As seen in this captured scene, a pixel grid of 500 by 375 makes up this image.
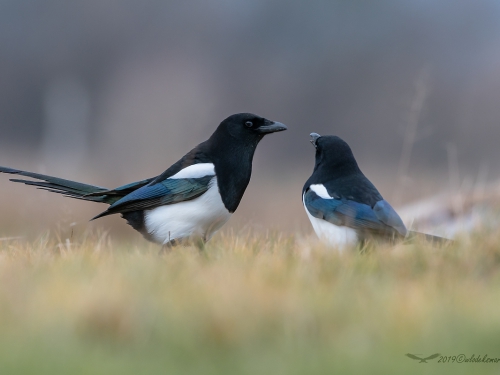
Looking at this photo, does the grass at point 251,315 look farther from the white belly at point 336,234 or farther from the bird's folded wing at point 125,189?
the bird's folded wing at point 125,189

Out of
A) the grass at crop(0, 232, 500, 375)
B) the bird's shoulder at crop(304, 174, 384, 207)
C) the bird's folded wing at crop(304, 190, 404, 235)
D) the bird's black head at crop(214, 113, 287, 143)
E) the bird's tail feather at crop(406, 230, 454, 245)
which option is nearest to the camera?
the grass at crop(0, 232, 500, 375)

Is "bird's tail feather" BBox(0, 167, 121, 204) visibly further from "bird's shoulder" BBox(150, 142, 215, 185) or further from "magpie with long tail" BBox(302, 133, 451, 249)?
"magpie with long tail" BBox(302, 133, 451, 249)

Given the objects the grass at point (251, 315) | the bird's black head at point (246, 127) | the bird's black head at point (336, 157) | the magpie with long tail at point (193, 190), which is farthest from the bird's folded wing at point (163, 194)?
the grass at point (251, 315)

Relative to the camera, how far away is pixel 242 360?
2057 mm

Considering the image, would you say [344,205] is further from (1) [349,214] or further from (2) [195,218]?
(2) [195,218]

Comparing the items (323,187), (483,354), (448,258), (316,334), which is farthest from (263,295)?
(323,187)

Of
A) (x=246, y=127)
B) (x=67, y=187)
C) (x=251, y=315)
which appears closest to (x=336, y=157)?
(x=246, y=127)

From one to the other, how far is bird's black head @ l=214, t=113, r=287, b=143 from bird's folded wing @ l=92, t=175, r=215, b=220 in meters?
0.36

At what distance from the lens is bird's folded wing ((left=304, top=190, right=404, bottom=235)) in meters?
3.80

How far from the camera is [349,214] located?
3.86m

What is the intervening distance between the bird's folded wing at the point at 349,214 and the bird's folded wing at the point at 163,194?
634 millimetres

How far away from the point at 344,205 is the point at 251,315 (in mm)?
1746

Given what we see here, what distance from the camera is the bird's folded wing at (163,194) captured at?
4.04 metres

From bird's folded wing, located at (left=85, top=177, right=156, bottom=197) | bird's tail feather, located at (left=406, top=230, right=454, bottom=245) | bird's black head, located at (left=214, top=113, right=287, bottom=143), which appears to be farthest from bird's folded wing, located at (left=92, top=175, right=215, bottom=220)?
bird's tail feather, located at (left=406, top=230, right=454, bottom=245)
